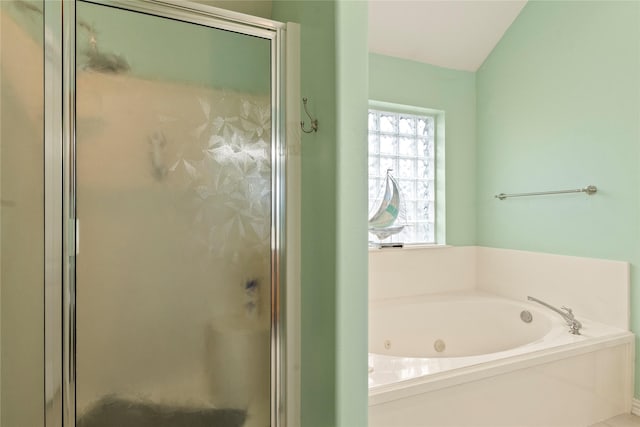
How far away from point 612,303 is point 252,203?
2064mm

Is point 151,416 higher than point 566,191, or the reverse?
point 566,191

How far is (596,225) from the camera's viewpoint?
2.12 m

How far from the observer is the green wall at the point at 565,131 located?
6.49ft

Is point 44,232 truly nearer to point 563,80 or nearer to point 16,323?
point 16,323

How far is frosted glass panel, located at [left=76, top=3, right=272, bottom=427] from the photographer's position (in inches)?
46.3

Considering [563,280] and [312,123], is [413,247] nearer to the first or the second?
[563,280]

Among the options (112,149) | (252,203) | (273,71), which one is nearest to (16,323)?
(112,149)

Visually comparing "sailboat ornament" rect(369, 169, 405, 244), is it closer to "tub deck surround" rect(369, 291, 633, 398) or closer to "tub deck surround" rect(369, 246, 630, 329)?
"tub deck surround" rect(369, 246, 630, 329)

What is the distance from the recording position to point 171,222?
1271 mm

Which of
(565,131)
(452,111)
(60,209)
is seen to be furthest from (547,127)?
(60,209)

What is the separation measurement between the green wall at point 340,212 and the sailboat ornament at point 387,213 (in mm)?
1255

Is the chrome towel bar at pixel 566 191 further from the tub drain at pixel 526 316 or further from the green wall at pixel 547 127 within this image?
the tub drain at pixel 526 316

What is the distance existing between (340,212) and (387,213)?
1406 mm

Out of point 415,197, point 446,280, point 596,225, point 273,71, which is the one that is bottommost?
point 446,280
